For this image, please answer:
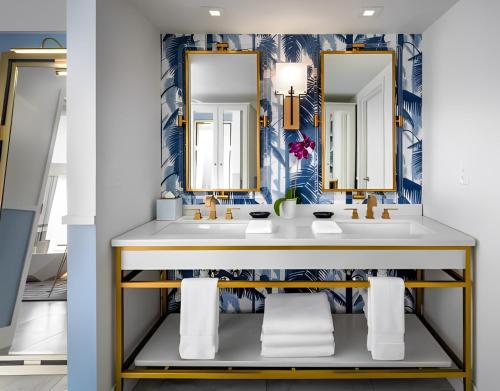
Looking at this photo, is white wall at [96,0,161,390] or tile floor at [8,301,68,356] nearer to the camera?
white wall at [96,0,161,390]

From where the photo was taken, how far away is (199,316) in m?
1.97

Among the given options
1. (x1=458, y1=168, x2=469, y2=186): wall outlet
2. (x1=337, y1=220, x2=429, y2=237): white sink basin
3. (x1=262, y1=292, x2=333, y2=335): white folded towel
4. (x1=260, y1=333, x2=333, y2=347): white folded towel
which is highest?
(x1=458, y1=168, x2=469, y2=186): wall outlet

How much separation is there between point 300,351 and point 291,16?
198cm

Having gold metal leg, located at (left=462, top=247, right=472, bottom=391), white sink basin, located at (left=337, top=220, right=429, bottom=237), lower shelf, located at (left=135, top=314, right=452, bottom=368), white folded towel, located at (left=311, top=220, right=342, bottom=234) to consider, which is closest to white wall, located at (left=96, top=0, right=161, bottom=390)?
lower shelf, located at (left=135, top=314, right=452, bottom=368)

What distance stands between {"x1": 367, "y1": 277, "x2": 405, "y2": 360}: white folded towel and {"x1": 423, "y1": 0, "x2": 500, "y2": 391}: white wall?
398 millimetres

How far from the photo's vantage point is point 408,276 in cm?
278

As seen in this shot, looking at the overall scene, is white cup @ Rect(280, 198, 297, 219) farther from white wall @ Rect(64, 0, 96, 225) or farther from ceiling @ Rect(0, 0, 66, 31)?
ceiling @ Rect(0, 0, 66, 31)

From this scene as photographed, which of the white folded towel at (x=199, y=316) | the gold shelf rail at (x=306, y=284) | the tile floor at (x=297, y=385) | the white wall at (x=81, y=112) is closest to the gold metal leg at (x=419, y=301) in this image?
the tile floor at (x=297, y=385)

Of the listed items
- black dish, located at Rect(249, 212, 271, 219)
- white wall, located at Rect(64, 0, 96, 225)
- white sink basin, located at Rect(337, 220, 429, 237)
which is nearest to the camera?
white wall, located at Rect(64, 0, 96, 225)

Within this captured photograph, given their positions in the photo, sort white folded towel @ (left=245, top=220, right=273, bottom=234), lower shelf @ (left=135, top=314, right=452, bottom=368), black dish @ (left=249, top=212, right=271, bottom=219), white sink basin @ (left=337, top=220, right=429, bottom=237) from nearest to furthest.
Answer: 1. lower shelf @ (left=135, top=314, right=452, bottom=368)
2. white folded towel @ (left=245, top=220, right=273, bottom=234)
3. white sink basin @ (left=337, top=220, right=429, bottom=237)
4. black dish @ (left=249, top=212, right=271, bottom=219)

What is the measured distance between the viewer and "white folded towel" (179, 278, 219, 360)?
197 centimetres

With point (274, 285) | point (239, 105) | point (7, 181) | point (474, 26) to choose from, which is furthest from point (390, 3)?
point (7, 181)

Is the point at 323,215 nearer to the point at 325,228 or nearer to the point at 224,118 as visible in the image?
the point at 325,228

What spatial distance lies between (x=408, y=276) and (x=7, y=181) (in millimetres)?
2728
